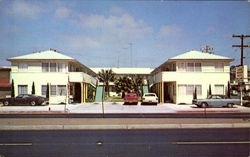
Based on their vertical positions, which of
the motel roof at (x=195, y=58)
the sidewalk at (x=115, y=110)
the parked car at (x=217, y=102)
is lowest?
the sidewalk at (x=115, y=110)

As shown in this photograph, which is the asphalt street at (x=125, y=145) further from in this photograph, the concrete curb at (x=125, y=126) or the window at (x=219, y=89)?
the window at (x=219, y=89)

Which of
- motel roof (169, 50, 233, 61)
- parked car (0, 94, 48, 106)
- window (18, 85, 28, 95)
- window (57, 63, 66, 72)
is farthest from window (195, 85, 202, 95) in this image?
window (18, 85, 28, 95)

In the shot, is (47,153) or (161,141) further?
(161,141)

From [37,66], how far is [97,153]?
2902 centimetres

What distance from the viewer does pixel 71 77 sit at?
3547 cm

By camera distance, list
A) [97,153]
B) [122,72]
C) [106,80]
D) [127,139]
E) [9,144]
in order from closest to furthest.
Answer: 1. [97,153]
2. [9,144]
3. [127,139]
4. [106,80]
5. [122,72]

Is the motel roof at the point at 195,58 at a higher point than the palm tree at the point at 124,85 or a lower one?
higher

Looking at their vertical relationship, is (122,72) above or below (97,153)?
above

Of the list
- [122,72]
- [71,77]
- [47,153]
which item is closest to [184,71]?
[71,77]

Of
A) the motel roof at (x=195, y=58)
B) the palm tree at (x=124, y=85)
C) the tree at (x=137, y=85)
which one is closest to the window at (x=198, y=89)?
the motel roof at (x=195, y=58)

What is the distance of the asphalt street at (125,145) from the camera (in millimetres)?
8023

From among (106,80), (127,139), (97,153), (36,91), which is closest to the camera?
(97,153)

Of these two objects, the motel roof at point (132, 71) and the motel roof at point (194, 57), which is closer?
the motel roof at point (194, 57)

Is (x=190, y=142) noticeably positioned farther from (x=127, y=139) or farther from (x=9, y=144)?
(x=9, y=144)
